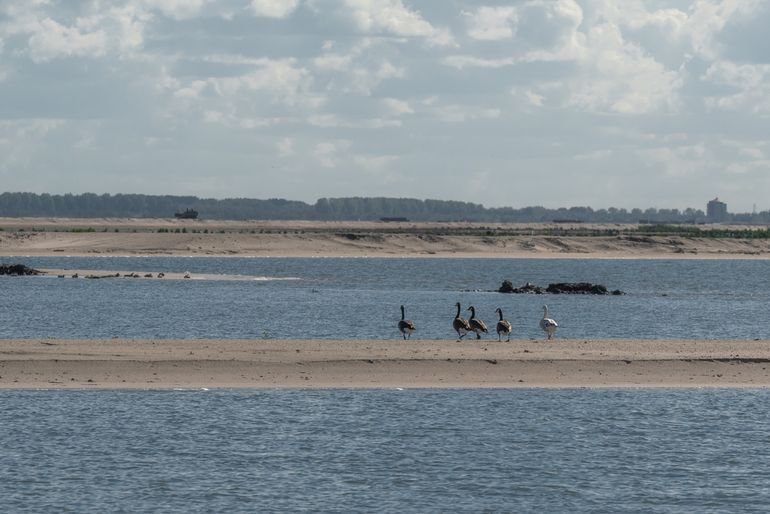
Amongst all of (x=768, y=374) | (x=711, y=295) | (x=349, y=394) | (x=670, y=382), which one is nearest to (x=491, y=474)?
(x=349, y=394)

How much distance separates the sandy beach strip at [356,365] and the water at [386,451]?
3.94 ft

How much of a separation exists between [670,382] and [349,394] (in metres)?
7.99

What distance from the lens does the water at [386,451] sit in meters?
20.2

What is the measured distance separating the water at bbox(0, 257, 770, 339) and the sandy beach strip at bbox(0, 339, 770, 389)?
6317 millimetres

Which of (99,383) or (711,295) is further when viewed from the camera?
(711,295)

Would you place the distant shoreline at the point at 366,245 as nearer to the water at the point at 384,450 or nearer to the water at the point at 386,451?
the water at the point at 384,450

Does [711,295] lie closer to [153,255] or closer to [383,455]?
[383,455]

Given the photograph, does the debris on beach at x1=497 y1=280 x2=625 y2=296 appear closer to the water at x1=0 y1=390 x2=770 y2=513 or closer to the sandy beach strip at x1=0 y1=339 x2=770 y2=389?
the sandy beach strip at x1=0 y1=339 x2=770 y2=389

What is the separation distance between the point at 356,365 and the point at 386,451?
867 centimetres

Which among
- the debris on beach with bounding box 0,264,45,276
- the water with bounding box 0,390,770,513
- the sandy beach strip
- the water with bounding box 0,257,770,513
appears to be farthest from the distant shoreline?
the water with bounding box 0,390,770,513

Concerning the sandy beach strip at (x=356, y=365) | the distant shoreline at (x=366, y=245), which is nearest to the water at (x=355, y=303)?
the sandy beach strip at (x=356, y=365)

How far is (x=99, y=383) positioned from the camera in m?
29.7

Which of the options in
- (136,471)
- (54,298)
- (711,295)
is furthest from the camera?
(711,295)

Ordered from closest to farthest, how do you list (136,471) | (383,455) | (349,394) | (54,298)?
1. (136,471)
2. (383,455)
3. (349,394)
4. (54,298)
